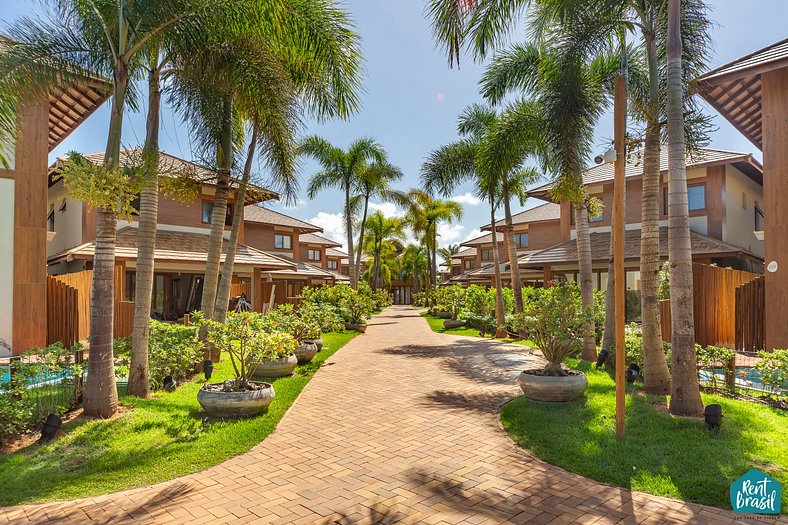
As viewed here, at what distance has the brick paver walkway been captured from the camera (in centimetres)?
447

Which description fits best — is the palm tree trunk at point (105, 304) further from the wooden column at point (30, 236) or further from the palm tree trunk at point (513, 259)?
the palm tree trunk at point (513, 259)

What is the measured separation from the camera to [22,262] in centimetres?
1155

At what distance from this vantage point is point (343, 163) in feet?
93.8

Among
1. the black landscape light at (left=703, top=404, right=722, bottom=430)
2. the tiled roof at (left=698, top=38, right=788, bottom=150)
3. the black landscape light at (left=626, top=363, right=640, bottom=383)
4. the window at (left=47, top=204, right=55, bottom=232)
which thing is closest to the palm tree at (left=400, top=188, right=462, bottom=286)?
the window at (left=47, top=204, right=55, bottom=232)

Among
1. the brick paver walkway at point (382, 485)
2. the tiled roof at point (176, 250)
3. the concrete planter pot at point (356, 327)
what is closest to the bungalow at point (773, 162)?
the brick paver walkway at point (382, 485)

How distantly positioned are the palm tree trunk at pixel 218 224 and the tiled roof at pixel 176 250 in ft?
22.2

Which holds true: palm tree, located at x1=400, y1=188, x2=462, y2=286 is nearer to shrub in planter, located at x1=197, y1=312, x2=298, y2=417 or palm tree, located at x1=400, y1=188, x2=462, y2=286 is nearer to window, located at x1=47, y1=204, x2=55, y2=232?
window, located at x1=47, y1=204, x2=55, y2=232

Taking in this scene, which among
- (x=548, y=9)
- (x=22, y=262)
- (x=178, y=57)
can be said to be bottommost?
(x=22, y=262)

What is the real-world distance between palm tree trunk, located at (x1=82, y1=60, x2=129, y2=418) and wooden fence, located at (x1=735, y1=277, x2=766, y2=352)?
1208cm

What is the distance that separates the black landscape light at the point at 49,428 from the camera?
6.17 meters

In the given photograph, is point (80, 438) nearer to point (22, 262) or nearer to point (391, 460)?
point (391, 460)

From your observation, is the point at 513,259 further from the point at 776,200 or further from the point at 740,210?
the point at 740,210

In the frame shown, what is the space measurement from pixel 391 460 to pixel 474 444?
4.16ft

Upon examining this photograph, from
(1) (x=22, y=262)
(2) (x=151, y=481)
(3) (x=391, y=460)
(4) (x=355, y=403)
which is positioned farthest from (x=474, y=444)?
(1) (x=22, y=262)
